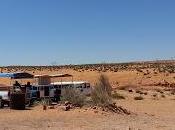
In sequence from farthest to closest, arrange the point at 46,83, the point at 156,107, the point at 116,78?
the point at 116,78 < the point at 46,83 < the point at 156,107

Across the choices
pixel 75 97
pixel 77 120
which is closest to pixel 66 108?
pixel 75 97

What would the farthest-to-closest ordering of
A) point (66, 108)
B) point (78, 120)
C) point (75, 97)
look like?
point (75, 97), point (66, 108), point (78, 120)

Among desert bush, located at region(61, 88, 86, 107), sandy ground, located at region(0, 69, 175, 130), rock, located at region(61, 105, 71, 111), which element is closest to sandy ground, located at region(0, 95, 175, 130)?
sandy ground, located at region(0, 69, 175, 130)

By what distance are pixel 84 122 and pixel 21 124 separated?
2925mm

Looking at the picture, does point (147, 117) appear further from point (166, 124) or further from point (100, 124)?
point (100, 124)

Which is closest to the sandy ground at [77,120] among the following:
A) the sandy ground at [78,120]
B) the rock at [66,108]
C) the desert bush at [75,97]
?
the sandy ground at [78,120]

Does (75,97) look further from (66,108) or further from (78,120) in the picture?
(78,120)

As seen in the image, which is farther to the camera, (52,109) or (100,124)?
(52,109)

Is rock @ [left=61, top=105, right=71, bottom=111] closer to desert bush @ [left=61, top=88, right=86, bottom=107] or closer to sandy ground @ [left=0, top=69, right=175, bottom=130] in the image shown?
sandy ground @ [left=0, top=69, right=175, bottom=130]

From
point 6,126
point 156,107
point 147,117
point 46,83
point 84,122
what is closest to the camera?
point 6,126

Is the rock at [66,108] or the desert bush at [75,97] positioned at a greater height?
the desert bush at [75,97]

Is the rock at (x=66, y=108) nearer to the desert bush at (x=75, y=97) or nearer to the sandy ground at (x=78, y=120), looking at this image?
the sandy ground at (x=78, y=120)

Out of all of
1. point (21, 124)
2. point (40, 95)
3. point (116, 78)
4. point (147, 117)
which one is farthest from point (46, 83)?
point (116, 78)

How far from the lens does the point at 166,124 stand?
78.5ft
